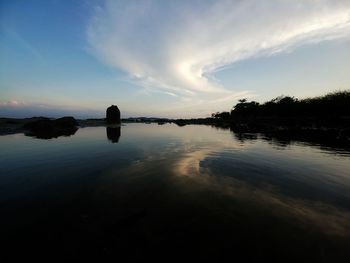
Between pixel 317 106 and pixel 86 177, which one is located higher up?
pixel 317 106

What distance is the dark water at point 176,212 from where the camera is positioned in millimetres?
5832

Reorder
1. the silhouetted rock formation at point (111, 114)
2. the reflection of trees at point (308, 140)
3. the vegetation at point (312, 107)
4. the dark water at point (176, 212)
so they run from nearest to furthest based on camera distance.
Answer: the dark water at point (176, 212), the reflection of trees at point (308, 140), the vegetation at point (312, 107), the silhouetted rock formation at point (111, 114)

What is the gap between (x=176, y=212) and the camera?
8.00m

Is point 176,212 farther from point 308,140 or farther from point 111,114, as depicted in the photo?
point 111,114

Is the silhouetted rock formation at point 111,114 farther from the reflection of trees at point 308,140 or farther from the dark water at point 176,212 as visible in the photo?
the dark water at point 176,212

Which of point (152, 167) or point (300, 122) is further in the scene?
point (300, 122)

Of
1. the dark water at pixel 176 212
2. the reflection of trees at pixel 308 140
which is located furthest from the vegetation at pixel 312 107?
the dark water at pixel 176 212

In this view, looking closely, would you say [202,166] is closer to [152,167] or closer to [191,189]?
[152,167]

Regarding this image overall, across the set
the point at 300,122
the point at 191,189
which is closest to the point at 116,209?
the point at 191,189

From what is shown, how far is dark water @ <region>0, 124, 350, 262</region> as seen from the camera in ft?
19.1

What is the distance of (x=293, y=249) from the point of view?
589cm

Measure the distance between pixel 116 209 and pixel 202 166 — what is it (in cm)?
854

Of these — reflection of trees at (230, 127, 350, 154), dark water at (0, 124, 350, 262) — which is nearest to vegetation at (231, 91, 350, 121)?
reflection of trees at (230, 127, 350, 154)

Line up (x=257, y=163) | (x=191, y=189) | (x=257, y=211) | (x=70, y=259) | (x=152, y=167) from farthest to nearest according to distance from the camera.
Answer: (x=257, y=163), (x=152, y=167), (x=191, y=189), (x=257, y=211), (x=70, y=259)
